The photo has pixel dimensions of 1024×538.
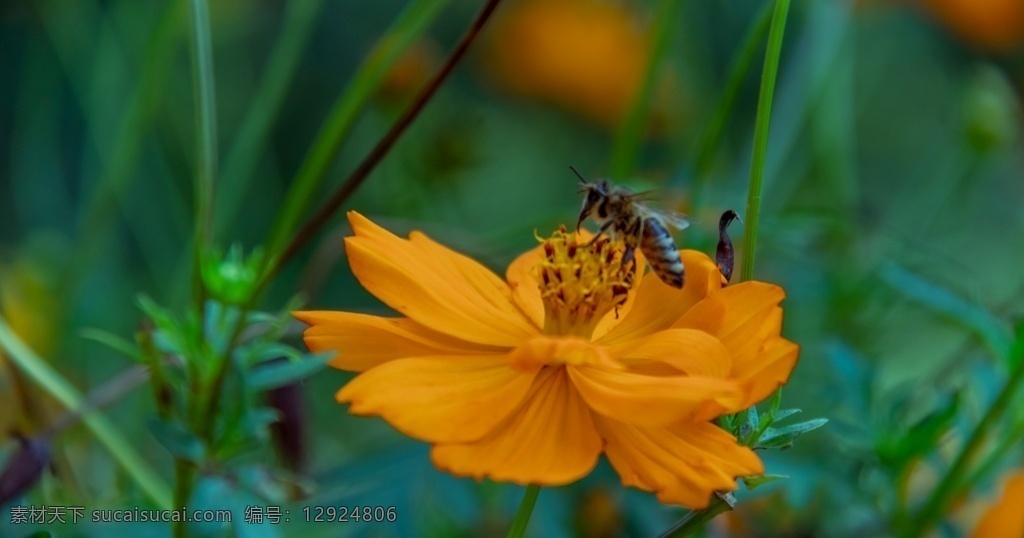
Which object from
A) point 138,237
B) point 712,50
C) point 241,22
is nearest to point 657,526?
point 138,237

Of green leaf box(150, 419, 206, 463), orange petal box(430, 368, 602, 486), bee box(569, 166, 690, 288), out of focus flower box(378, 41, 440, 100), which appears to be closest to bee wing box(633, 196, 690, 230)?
bee box(569, 166, 690, 288)

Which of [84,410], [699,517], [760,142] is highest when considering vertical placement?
[760,142]

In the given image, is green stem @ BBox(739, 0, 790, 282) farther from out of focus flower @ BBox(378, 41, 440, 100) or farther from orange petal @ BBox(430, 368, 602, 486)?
out of focus flower @ BBox(378, 41, 440, 100)

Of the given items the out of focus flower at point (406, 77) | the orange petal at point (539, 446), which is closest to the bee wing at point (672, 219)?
the orange petal at point (539, 446)

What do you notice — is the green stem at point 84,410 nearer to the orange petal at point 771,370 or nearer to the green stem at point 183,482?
the green stem at point 183,482

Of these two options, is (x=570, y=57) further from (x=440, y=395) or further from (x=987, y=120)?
(x=440, y=395)

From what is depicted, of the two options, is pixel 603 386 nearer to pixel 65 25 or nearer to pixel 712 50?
pixel 65 25

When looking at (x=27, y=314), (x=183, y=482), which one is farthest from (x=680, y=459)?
(x=27, y=314)
